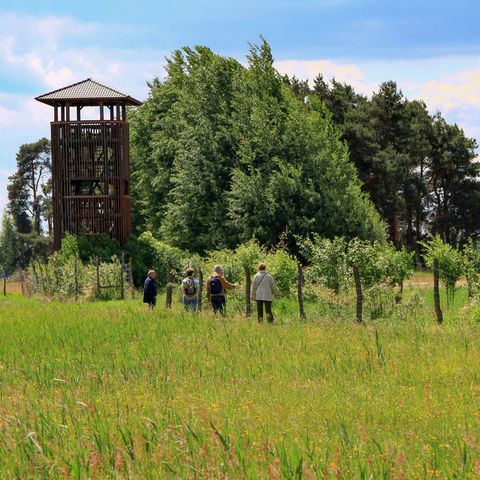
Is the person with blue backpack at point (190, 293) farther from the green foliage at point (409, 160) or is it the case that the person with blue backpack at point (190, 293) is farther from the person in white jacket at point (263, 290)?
the green foliage at point (409, 160)

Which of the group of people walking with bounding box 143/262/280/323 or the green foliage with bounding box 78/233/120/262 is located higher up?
the green foliage with bounding box 78/233/120/262

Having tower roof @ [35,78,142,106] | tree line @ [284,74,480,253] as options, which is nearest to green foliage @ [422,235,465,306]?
tower roof @ [35,78,142,106]

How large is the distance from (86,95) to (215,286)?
94.8 ft

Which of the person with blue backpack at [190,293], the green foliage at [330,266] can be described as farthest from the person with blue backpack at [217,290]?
the green foliage at [330,266]

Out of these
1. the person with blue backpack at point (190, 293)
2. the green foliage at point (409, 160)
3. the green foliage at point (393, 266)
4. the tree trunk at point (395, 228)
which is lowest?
the person with blue backpack at point (190, 293)

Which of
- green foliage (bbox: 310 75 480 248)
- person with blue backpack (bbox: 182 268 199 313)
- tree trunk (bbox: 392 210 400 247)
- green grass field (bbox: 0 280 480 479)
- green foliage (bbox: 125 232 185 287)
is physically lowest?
green grass field (bbox: 0 280 480 479)

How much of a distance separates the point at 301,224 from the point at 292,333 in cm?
2862

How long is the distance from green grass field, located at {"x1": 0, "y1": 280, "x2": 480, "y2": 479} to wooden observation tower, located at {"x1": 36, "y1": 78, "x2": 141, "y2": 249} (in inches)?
1216

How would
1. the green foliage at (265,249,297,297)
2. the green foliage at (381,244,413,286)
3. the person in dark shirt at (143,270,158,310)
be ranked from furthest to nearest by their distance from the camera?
1. the green foliage at (265,249,297,297)
2. the green foliage at (381,244,413,286)
3. the person in dark shirt at (143,270,158,310)

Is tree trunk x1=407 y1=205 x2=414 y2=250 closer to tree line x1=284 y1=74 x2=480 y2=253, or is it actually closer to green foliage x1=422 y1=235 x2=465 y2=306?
tree line x1=284 y1=74 x2=480 y2=253

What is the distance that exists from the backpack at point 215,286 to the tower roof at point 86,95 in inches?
1122

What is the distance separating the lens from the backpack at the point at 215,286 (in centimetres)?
2383

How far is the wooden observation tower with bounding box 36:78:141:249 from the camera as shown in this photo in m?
51.2

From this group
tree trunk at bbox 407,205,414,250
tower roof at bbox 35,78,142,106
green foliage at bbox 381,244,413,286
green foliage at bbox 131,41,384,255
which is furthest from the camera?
tree trunk at bbox 407,205,414,250
